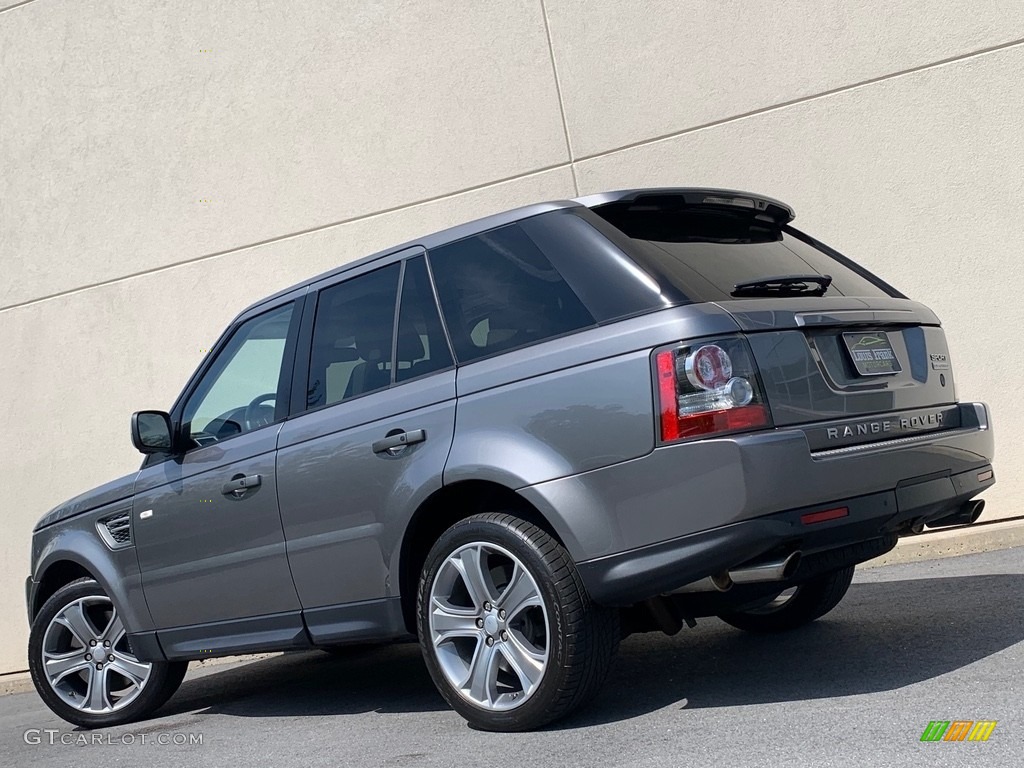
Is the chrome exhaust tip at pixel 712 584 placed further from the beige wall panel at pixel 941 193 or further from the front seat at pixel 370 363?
the beige wall panel at pixel 941 193

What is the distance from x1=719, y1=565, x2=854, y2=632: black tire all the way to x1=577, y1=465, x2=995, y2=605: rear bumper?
4.29 ft

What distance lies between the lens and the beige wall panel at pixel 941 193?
7.67 metres

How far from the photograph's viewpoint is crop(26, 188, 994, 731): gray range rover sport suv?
3668 mm

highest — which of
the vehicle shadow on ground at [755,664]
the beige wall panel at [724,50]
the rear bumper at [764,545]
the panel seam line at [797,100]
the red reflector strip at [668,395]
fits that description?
the beige wall panel at [724,50]

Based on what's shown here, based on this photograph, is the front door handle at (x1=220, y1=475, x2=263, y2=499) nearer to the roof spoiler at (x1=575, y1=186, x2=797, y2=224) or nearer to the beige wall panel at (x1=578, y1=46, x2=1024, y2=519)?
the roof spoiler at (x1=575, y1=186, x2=797, y2=224)

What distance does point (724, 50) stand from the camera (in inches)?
325

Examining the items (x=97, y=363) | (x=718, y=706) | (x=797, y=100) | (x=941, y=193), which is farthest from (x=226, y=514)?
(x=97, y=363)

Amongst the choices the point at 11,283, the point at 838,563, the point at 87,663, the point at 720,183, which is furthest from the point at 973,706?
the point at 11,283

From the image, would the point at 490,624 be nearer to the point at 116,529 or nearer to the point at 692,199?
the point at 692,199

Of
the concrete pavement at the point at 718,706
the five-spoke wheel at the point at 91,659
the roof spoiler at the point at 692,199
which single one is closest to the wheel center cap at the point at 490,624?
the concrete pavement at the point at 718,706

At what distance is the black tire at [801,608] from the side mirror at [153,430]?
9.05ft

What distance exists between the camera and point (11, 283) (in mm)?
10680

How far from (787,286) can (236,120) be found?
688 centimetres

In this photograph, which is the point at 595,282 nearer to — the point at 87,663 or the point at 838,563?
the point at 838,563
